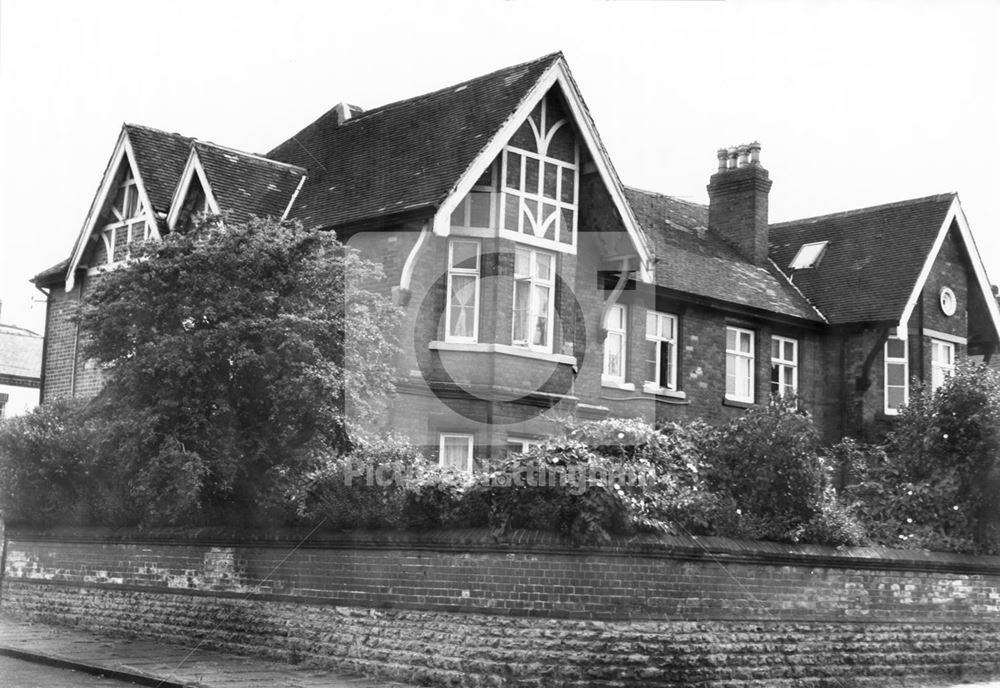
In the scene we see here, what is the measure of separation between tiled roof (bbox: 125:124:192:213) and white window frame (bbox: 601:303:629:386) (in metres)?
9.02

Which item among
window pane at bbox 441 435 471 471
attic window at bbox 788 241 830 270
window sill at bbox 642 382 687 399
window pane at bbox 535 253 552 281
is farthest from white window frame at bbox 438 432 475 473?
attic window at bbox 788 241 830 270

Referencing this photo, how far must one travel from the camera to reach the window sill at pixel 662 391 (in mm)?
24531

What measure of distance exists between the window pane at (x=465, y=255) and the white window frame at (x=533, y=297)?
0.69 metres

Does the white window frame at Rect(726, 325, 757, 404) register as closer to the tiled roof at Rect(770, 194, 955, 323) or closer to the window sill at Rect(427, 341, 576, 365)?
the tiled roof at Rect(770, 194, 955, 323)

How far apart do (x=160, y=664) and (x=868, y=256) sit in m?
21.2

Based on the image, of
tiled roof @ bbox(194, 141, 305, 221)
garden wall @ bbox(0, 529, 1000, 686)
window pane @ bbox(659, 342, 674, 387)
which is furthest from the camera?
window pane @ bbox(659, 342, 674, 387)

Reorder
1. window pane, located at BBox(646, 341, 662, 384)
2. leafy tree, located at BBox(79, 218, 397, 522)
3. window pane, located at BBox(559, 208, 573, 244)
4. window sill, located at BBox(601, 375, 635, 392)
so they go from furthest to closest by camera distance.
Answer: window pane, located at BBox(646, 341, 662, 384) → window sill, located at BBox(601, 375, 635, 392) → window pane, located at BBox(559, 208, 573, 244) → leafy tree, located at BBox(79, 218, 397, 522)

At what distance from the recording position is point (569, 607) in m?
12.4

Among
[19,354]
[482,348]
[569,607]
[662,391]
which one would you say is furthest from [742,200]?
[19,354]

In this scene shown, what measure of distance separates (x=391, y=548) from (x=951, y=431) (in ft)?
26.8

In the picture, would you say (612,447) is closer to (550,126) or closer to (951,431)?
(951,431)

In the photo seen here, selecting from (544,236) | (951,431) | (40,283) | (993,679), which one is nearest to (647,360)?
(544,236)

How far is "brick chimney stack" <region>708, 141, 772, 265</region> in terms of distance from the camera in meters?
30.5

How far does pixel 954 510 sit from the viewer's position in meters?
16.4
